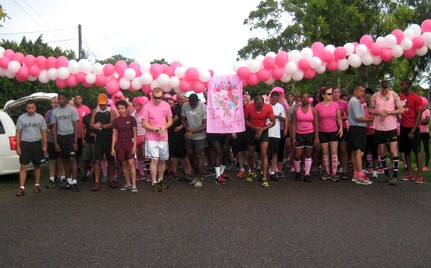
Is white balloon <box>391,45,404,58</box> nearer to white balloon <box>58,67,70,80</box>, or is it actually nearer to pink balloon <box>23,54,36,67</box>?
white balloon <box>58,67,70,80</box>

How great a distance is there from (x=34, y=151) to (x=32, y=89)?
461 inches

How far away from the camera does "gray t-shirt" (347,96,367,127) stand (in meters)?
7.67

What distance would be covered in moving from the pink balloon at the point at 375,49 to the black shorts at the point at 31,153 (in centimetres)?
683

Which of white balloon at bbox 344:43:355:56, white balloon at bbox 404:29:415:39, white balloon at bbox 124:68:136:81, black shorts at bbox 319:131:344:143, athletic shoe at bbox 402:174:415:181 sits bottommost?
athletic shoe at bbox 402:174:415:181

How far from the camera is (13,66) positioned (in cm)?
798

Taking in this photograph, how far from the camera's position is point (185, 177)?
850 centimetres

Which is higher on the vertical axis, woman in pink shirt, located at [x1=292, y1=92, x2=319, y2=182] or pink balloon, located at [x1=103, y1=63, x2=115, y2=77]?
pink balloon, located at [x1=103, y1=63, x2=115, y2=77]

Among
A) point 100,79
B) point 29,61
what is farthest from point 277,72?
point 29,61

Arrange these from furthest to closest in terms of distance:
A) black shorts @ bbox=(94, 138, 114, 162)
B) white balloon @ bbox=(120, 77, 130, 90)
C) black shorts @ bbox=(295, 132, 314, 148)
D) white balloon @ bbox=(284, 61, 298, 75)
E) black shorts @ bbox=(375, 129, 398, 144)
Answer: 1. white balloon @ bbox=(120, 77, 130, 90)
2. black shorts @ bbox=(295, 132, 314, 148)
3. white balloon @ bbox=(284, 61, 298, 75)
4. black shorts @ bbox=(94, 138, 114, 162)
5. black shorts @ bbox=(375, 129, 398, 144)

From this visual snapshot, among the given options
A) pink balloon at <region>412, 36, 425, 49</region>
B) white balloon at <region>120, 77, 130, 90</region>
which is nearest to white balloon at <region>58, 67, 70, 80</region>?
white balloon at <region>120, 77, 130, 90</region>

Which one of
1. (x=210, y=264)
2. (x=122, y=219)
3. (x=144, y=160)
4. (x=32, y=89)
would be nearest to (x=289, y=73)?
(x=144, y=160)

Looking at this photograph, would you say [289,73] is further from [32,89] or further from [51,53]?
[51,53]

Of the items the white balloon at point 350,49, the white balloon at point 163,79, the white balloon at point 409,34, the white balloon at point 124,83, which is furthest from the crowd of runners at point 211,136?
the white balloon at point 409,34

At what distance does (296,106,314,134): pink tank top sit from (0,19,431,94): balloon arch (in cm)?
76
